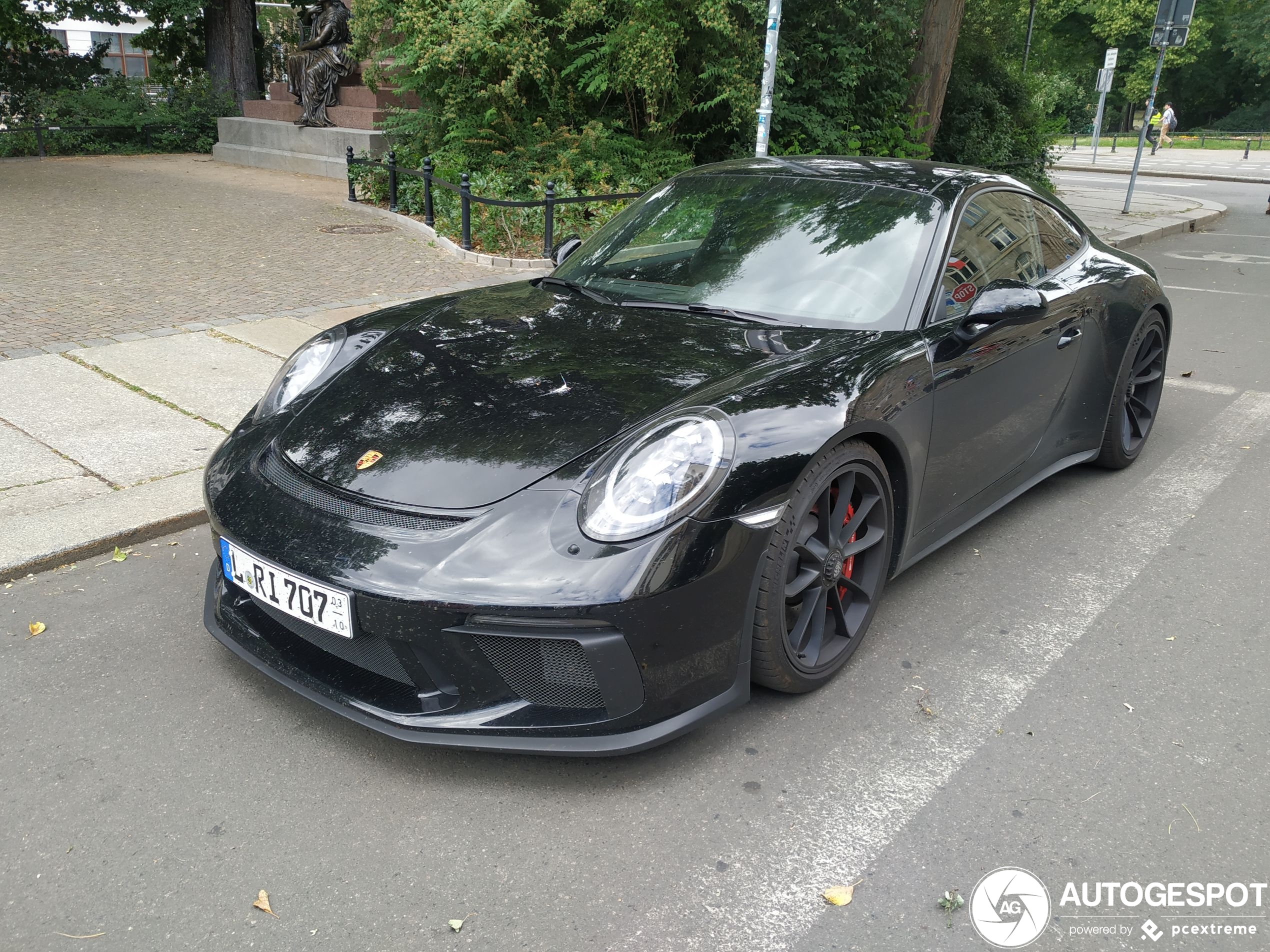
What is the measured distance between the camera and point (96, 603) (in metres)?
3.59

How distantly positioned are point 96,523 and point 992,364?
3415 mm

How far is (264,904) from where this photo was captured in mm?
2254

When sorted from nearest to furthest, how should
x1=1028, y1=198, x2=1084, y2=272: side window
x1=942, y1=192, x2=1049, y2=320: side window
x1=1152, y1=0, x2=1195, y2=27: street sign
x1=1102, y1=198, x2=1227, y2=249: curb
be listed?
x1=942, y1=192, x2=1049, y2=320: side window, x1=1028, y1=198, x2=1084, y2=272: side window, x1=1102, y1=198, x2=1227, y2=249: curb, x1=1152, y1=0, x2=1195, y2=27: street sign

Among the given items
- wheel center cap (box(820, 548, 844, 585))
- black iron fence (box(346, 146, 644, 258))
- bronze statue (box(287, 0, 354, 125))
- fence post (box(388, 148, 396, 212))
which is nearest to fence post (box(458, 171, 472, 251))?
black iron fence (box(346, 146, 644, 258))

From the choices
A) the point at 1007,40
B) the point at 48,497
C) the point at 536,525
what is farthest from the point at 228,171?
the point at 536,525

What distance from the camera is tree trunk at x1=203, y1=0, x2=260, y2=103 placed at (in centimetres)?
2155

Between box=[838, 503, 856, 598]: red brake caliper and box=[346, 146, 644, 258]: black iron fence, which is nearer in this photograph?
box=[838, 503, 856, 598]: red brake caliper

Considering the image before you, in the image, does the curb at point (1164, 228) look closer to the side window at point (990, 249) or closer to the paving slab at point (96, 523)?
the side window at point (990, 249)

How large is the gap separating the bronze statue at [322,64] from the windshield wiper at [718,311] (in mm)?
15288

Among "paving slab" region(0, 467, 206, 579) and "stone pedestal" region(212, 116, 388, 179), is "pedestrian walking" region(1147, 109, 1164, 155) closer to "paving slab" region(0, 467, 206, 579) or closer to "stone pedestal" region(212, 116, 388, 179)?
"stone pedestal" region(212, 116, 388, 179)

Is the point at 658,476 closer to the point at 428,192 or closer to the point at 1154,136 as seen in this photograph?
the point at 428,192

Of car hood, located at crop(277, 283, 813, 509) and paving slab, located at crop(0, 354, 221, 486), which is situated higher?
car hood, located at crop(277, 283, 813, 509)

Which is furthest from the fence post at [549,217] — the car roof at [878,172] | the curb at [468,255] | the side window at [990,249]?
the side window at [990,249]

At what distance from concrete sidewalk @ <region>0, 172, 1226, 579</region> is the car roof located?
2636 mm
